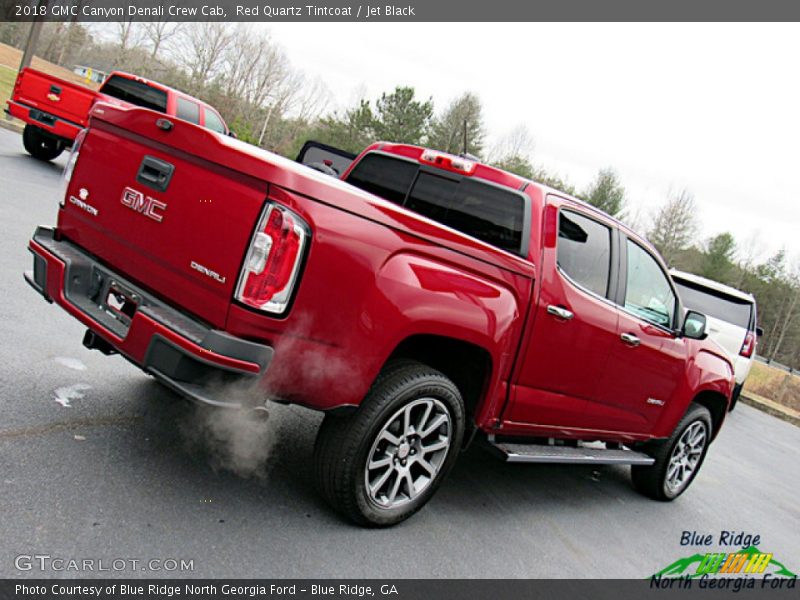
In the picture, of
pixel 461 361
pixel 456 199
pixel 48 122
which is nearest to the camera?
pixel 461 361

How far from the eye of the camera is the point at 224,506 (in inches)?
126

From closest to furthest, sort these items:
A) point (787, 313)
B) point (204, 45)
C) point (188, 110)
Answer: point (188, 110), point (787, 313), point (204, 45)

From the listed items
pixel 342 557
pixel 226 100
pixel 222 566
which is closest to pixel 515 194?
pixel 342 557

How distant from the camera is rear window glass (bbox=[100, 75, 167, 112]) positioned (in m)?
12.7

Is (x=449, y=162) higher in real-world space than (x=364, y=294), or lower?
higher

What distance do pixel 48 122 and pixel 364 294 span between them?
1095 centimetres

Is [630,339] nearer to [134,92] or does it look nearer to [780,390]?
[134,92]

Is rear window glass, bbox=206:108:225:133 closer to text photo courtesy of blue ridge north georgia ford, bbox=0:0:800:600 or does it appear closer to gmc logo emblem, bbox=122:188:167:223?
text photo courtesy of blue ridge north georgia ford, bbox=0:0:800:600

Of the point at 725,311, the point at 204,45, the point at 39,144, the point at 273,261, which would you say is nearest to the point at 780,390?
the point at 725,311

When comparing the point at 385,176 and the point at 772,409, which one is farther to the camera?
the point at 772,409

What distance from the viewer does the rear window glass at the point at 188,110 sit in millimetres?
12656

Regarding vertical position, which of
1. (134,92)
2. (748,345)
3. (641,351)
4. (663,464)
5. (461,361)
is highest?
(134,92)

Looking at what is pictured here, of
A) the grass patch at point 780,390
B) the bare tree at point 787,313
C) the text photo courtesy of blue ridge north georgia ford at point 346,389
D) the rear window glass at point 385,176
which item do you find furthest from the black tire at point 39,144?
the bare tree at point 787,313

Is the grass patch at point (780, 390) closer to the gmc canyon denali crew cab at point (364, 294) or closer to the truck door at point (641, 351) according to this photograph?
the truck door at point (641, 351)
